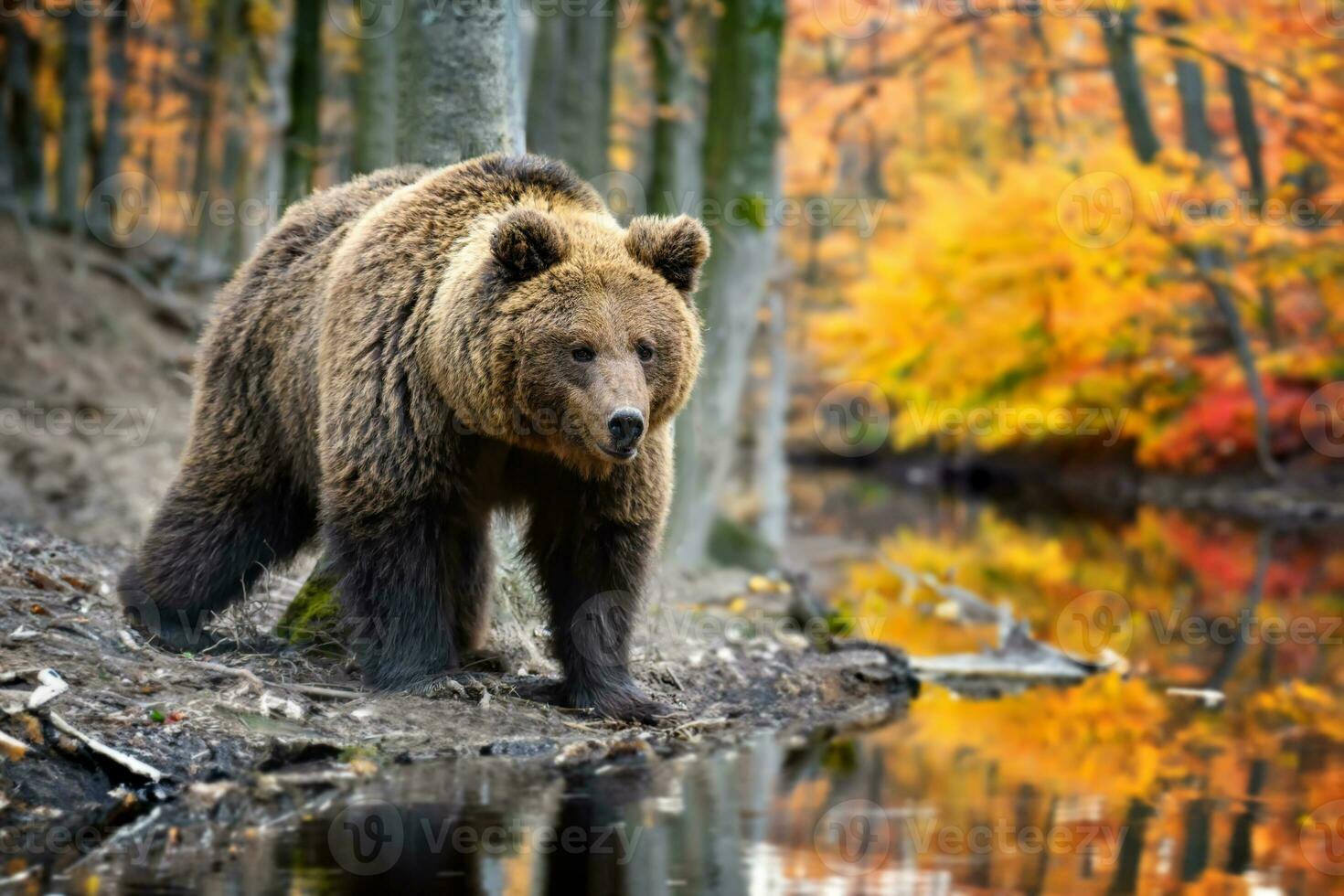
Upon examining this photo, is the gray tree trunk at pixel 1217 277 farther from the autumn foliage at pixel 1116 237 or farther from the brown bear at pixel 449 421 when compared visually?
the brown bear at pixel 449 421

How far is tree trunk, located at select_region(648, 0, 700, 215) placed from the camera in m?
15.8

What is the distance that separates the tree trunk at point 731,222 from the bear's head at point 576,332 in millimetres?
7089

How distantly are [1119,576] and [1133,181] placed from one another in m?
9.09

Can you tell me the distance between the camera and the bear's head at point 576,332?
6.31 meters

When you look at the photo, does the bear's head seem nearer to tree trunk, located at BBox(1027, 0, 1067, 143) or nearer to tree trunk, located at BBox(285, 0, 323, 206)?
tree trunk, located at BBox(285, 0, 323, 206)

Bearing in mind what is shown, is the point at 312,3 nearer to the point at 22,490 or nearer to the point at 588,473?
the point at 22,490

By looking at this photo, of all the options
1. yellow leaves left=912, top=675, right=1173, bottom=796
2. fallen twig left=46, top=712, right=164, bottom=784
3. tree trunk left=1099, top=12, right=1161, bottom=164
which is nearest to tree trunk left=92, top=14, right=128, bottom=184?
tree trunk left=1099, top=12, right=1161, bottom=164

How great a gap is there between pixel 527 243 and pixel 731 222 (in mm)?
7463

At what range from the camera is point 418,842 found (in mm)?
5434

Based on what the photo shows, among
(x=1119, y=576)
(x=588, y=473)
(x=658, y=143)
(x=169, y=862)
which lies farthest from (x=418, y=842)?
(x=1119, y=576)

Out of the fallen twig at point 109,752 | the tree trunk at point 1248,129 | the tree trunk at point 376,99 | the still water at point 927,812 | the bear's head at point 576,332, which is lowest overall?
the still water at point 927,812

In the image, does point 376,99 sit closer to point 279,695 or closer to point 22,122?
point 279,695

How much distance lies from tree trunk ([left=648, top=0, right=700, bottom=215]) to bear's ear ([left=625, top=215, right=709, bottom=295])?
8702 millimetres

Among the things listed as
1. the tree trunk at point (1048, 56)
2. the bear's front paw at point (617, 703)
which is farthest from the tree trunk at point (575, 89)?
the bear's front paw at point (617, 703)
